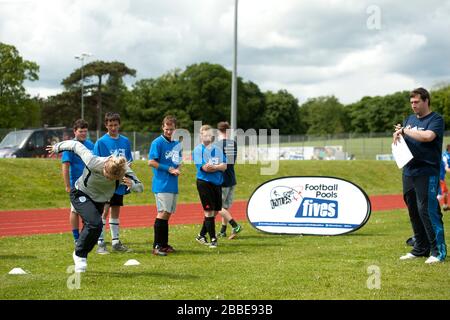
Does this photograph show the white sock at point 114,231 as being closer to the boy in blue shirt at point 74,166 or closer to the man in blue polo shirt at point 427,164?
the boy in blue shirt at point 74,166

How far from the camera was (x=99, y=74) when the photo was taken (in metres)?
84.4

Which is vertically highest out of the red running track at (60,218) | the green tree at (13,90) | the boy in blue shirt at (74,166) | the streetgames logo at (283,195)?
the green tree at (13,90)

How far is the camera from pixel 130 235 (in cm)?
1206

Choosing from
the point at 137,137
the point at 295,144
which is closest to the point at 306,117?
the point at 295,144

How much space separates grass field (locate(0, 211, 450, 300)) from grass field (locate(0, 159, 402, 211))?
10250mm

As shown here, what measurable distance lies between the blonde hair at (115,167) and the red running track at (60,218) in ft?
21.0

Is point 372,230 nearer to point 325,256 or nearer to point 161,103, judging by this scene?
point 325,256

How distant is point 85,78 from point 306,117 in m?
70.3

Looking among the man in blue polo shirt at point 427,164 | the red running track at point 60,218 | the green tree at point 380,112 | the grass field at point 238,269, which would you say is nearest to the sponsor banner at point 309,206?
the grass field at point 238,269

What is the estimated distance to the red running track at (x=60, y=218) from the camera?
13.7 metres

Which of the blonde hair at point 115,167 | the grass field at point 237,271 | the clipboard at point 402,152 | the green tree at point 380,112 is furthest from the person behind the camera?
the green tree at point 380,112

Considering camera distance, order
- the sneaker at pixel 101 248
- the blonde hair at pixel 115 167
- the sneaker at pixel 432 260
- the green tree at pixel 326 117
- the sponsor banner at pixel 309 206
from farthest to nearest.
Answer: the green tree at pixel 326 117
the sponsor banner at pixel 309 206
the sneaker at pixel 101 248
the sneaker at pixel 432 260
the blonde hair at pixel 115 167

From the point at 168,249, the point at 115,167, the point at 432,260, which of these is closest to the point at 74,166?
the point at 168,249

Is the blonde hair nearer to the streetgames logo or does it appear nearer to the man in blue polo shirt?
the man in blue polo shirt
